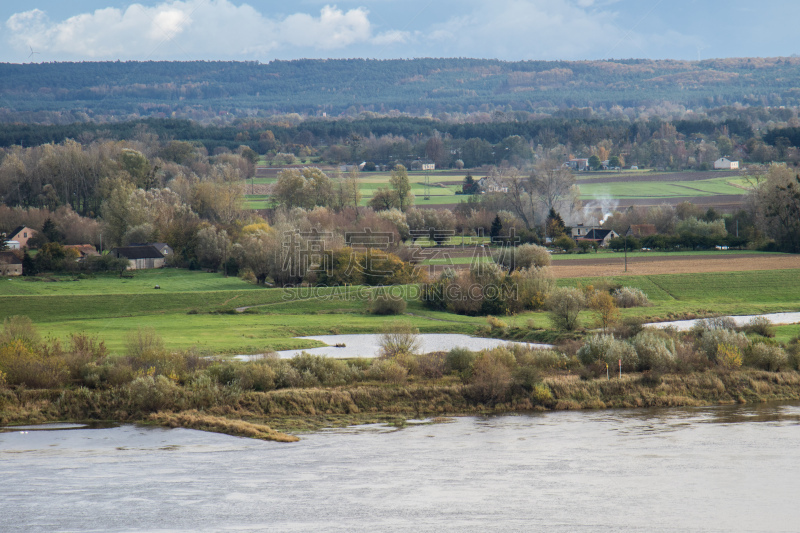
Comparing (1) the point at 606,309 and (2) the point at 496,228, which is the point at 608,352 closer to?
(1) the point at 606,309

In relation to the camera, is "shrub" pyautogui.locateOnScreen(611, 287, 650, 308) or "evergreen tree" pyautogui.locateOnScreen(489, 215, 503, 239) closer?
"shrub" pyautogui.locateOnScreen(611, 287, 650, 308)

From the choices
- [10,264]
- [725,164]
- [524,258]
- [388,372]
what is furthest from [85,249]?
[725,164]

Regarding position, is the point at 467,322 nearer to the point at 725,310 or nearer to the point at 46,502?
the point at 725,310

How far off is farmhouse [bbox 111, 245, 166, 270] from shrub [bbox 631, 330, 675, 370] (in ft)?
138

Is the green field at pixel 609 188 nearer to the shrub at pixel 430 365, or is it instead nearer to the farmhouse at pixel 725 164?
the farmhouse at pixel 725 164

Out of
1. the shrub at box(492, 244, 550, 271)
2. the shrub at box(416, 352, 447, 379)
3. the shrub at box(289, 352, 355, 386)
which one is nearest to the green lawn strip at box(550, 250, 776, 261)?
the shrub at box(492, 244, 550, 271)

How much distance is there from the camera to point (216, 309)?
45.5 m

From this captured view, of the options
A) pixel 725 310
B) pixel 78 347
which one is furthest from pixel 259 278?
pixel 725 310

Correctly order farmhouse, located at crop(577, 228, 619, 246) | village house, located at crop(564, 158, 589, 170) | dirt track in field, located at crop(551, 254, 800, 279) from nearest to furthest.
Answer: dirt track in field, located at crop(551, 254, 800, 279) < farmhouse, located at crop(577, 228, 619, 246) < village house, located at crop(564, 158, 589, 170)

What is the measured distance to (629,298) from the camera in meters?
46.2

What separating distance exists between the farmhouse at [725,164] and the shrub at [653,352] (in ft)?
294

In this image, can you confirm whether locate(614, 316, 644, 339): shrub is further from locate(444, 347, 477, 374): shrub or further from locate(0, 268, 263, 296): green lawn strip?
locate(0, 268, 263, 296): green lawn strip

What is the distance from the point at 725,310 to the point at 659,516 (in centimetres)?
2763

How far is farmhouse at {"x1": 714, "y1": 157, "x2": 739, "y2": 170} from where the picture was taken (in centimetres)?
11271
